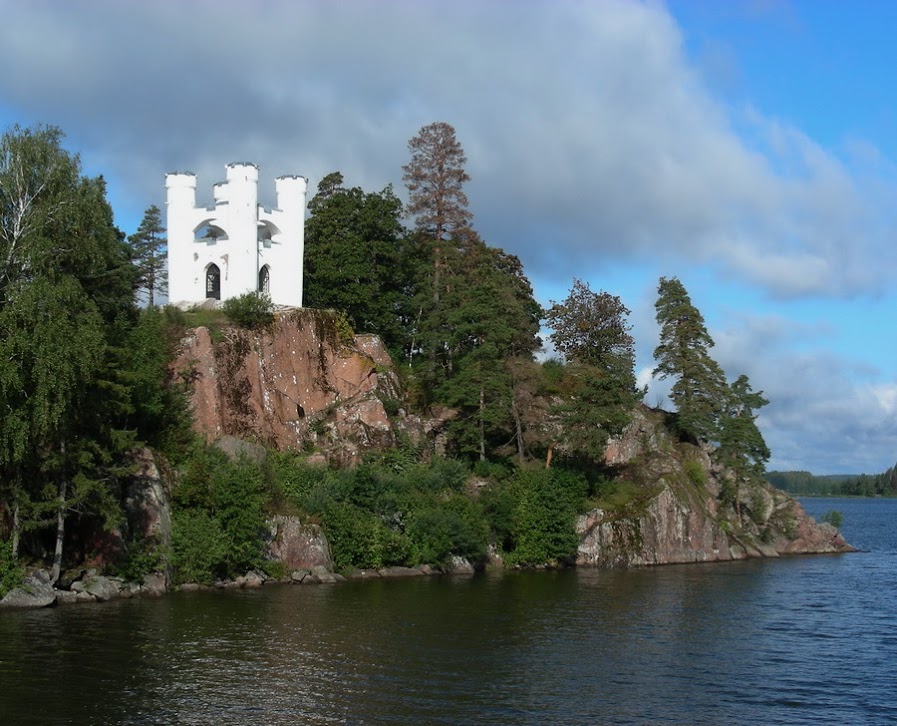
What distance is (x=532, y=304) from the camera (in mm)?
78750

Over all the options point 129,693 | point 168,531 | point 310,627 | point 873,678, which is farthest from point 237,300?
point 873,678

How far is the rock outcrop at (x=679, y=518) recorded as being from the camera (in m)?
58.6

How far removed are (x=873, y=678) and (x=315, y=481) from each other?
1150 inches

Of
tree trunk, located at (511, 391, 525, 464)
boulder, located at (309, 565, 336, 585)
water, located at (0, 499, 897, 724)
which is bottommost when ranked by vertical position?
water, located at (0, 499, 897, 724)

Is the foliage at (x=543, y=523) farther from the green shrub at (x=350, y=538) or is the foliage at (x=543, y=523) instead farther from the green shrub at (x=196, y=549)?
the green shrub at (x=196, y=549)

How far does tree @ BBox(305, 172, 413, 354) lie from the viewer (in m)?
66.1

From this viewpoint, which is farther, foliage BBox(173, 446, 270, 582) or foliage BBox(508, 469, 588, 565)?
foliage BBox(508, 469, 588, 565)

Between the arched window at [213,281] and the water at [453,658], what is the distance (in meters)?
22.6

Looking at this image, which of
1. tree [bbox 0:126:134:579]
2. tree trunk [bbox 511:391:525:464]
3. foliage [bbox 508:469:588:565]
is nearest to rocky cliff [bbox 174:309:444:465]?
tree trunk [bbox 511:391:525:464]

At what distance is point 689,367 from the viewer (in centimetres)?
6912

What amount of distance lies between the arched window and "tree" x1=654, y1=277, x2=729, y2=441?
30.9m

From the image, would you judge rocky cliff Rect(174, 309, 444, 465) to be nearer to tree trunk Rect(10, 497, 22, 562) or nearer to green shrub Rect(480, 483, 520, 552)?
green shrub Rect(480, 483, 520, 552)

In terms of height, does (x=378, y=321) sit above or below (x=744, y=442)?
above

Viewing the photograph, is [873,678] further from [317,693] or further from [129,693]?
[129,693]
